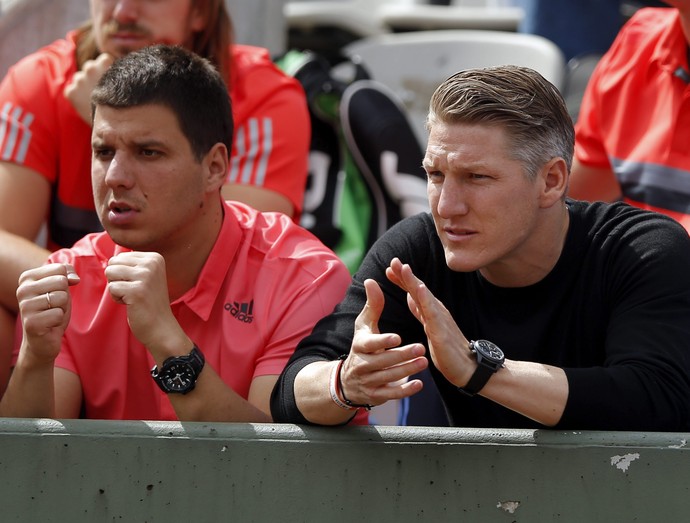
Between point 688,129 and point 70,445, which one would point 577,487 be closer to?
point 70,445

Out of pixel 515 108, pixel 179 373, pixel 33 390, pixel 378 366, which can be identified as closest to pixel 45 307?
pixel 33 390

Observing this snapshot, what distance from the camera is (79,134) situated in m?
3.15

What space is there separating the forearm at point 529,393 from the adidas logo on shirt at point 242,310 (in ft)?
2.25

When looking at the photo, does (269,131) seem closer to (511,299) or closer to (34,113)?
(34,113)

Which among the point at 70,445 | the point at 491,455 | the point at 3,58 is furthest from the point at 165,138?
the point at 3,58

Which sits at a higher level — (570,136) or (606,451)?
(570,136)

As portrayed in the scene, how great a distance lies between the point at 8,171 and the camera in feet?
10.0

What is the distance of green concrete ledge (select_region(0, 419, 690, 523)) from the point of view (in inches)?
71.7

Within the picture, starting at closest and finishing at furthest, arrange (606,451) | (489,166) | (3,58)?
(606,451)
(489,166)
(3,58)

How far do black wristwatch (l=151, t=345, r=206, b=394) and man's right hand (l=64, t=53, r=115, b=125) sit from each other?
1146 millimetres

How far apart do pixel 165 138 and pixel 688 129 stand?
135cm

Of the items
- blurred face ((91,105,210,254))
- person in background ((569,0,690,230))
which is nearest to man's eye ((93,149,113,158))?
blurred face ((91,105,210,254))

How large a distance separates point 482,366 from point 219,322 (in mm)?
742

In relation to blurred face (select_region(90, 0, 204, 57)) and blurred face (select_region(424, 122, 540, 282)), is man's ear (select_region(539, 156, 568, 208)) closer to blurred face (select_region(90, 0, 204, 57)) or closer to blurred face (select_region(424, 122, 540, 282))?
blurred face (select_region(424, 122, 540, 282))
